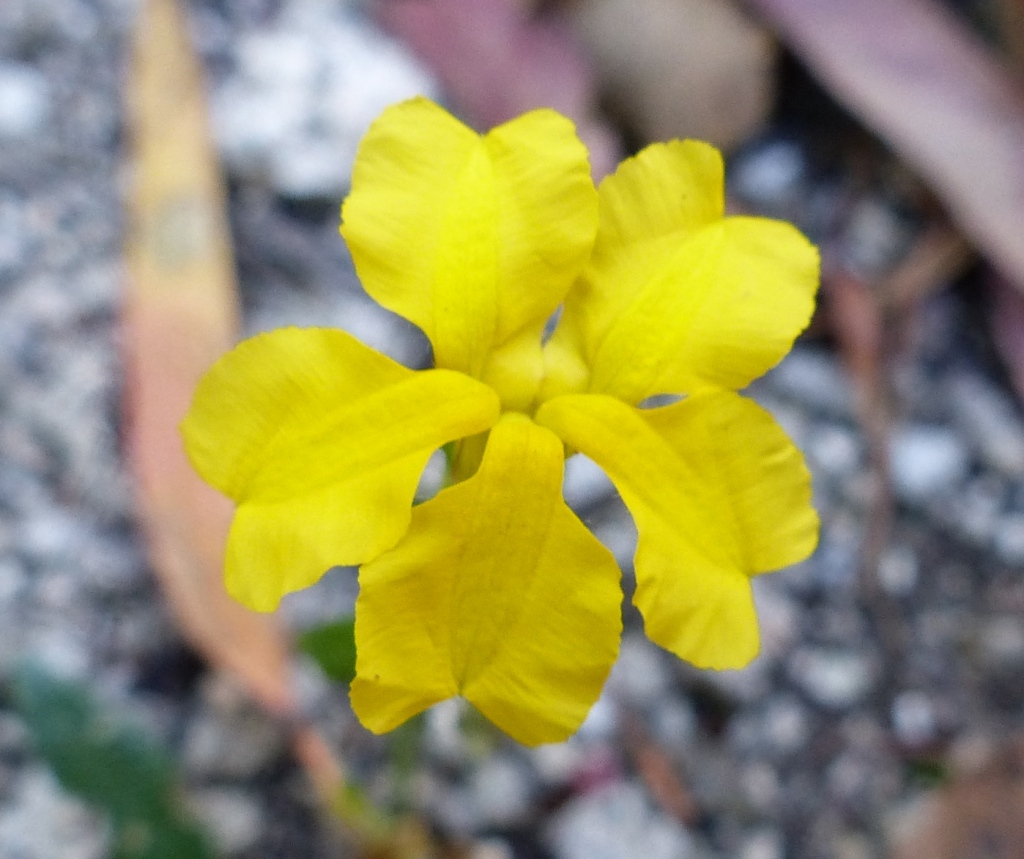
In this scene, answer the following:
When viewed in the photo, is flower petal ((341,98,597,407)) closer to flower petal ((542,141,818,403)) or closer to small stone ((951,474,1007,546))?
flower petal ((542,141,818,403))

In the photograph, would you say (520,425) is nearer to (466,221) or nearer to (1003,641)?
(466,221)

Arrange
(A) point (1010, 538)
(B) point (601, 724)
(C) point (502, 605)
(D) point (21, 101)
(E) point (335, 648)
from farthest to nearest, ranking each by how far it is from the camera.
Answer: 1. (D) point (21, 101)
2. (A) point (1010, 538)
3. (B) point (601, 724)
4. (E) point (335, 648)
5. (C) point (502, 605)

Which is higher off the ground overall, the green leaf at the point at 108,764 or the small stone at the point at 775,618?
the small stone at the point at 775,618

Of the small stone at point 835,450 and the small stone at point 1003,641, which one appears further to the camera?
the small stone at point 835,450

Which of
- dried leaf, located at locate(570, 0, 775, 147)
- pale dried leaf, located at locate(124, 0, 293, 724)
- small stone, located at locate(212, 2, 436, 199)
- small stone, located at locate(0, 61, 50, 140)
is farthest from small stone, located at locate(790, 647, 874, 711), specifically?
small stone, located at locate(0, 61, 50, 140)

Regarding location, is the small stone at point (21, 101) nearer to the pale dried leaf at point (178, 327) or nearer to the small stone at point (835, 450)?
the pale dried leaf at point (178, 327)

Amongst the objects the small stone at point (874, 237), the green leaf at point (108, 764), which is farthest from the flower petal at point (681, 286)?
the small stone at point (874, 237)

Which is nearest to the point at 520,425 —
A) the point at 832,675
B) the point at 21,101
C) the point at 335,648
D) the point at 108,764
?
the point at 335,648
